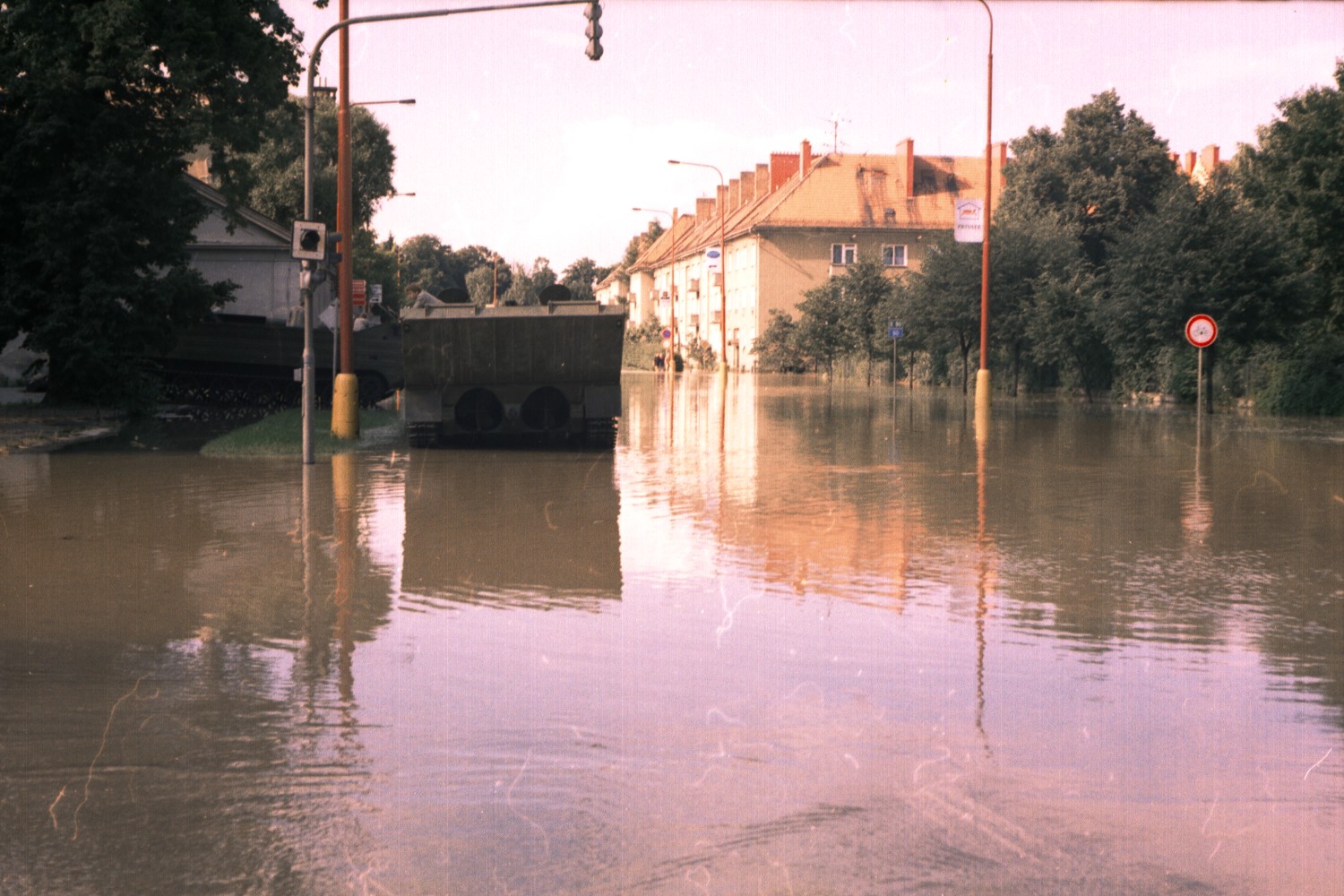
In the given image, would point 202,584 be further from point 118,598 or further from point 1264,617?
point 1264,617

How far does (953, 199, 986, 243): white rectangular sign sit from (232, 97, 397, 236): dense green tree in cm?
2926

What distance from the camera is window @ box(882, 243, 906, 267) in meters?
90.7

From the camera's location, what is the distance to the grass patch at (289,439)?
70.8 ft

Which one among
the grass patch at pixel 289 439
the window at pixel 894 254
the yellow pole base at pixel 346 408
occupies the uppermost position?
the window at pixel 894 254

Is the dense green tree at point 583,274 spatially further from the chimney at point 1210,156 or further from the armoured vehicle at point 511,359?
the armoured vehicle at point 511,359

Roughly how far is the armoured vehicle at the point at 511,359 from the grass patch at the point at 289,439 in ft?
4.13

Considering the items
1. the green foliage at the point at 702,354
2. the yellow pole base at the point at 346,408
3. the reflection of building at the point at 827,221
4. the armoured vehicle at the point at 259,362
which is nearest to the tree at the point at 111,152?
the armoured vehicle at the point at 259,362

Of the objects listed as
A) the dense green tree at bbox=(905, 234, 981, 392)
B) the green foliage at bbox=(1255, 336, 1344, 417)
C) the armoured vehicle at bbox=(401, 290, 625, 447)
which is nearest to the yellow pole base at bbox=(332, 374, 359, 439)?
the armoured vehicle at bbox=(401, 290, 625, 447)

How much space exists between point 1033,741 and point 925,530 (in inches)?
276

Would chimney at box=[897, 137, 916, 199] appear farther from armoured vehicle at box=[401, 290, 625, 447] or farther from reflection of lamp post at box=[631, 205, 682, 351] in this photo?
A: armoured vehicle at box=[401, 290, 625, 447]

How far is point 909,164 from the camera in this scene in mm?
92562

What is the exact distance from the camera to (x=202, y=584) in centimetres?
1000

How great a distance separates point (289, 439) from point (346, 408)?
0.99 m

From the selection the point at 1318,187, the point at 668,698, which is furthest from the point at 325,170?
the point at 668,698
